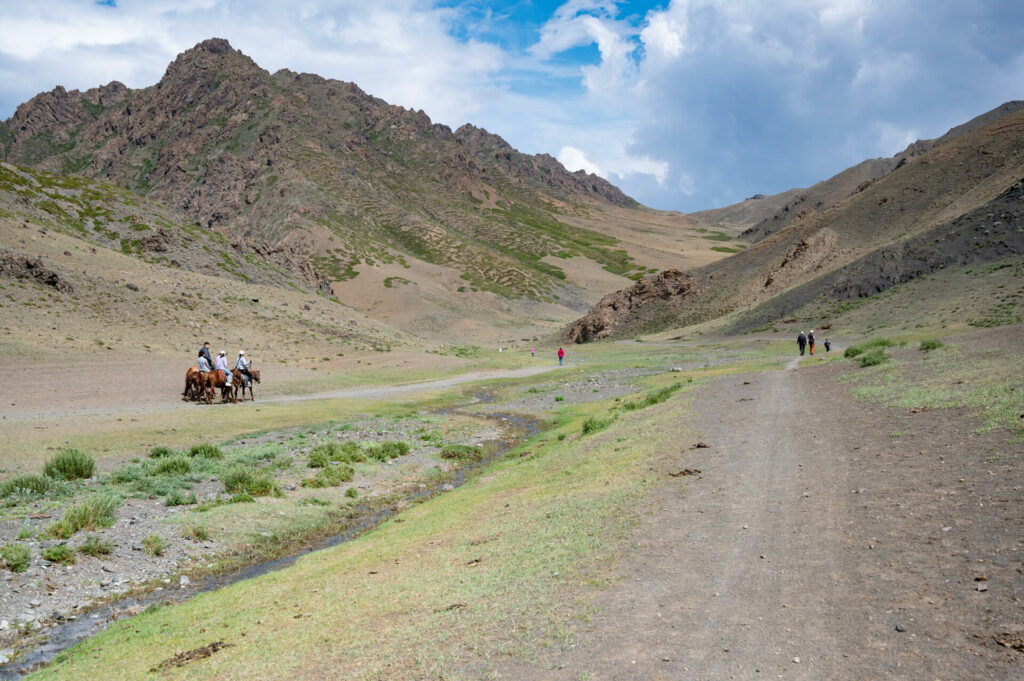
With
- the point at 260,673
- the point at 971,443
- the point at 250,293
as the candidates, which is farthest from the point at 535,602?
the point at 250,293

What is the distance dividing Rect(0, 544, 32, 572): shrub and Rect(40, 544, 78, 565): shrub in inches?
11.8

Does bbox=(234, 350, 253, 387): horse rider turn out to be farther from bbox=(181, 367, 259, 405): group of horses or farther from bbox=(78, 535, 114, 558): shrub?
bbox=(78, 535, 114, 558): shrub

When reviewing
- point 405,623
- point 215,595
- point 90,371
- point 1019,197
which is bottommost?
point 215,595

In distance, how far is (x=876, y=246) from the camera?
88.3 metres

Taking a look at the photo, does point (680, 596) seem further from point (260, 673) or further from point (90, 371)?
point (90, 371)

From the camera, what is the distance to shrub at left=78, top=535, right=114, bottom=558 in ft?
42.8

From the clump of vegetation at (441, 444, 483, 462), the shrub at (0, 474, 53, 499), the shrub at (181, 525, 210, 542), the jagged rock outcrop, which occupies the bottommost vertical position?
the clump of vegetation at (441, 444, 483, 462)

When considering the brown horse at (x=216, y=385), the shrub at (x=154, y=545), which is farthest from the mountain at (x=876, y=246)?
the shrub at (x=154, y=545)

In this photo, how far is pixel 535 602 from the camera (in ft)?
25.6

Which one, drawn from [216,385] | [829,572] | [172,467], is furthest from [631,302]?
[829,572]

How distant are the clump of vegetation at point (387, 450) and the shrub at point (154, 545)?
9.58 m

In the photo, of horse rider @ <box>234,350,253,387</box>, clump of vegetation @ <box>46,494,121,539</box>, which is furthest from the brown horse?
clump of vegetation @ <box>46,494,121,539</box>

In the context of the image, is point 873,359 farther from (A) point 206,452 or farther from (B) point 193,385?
(B) point 193,385

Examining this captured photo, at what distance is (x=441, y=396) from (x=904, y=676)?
38.0 m
